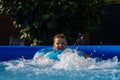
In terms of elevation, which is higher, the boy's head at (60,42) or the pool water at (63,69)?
the boy's head at (60,42)

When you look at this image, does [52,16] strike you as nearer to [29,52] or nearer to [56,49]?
[29,52]

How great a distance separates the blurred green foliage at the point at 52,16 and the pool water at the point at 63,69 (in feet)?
4.26

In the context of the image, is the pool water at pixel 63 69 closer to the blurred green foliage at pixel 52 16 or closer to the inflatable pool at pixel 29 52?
the inflatable pool at pixel 29 52

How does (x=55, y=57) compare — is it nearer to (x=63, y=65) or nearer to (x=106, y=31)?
(x=63, y=65)

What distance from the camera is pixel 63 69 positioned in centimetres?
591

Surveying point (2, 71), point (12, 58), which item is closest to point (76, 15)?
point (12, 58)

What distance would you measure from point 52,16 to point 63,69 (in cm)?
224

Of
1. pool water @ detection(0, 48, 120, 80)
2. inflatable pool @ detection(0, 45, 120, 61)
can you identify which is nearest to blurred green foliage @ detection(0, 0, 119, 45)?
inflatable pool @ detection(0, 45, 120, 61)

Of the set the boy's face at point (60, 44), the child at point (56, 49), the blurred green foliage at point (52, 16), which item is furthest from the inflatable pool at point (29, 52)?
the blurred green foliage at point (52, 16)

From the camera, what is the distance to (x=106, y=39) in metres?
11.3

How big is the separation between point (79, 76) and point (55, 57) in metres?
1.40

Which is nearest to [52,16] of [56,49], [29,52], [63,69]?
[29,52]

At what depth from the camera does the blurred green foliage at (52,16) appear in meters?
8.02

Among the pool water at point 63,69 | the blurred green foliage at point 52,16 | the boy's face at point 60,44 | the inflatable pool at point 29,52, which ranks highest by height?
the blurred green foliage at point 52,16
